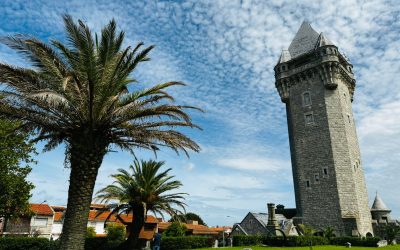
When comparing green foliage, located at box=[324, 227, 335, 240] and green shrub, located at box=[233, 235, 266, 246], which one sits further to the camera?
green foliage, located at box=[324, 227, 335, 240]

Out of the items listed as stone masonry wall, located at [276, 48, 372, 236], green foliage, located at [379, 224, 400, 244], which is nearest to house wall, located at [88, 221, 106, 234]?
stone masonry wall, located at [276, 48, 372, 236]

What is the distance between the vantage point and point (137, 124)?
13.4 meters

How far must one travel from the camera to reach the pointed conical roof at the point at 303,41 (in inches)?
1822

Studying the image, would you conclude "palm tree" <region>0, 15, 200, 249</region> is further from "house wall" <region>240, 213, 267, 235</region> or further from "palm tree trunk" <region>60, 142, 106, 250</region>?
"house wall" <region>240, 213, 267, 235</region>

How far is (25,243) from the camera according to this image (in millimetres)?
26125

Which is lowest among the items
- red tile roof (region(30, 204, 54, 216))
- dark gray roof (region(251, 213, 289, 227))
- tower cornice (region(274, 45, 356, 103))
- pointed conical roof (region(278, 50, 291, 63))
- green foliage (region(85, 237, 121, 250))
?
green foliage (region(85, 237, 121, 250))

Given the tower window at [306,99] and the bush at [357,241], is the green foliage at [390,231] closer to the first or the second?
the bush at [357,241]

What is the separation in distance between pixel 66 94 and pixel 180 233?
119 ft

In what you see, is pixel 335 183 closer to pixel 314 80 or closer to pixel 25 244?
pixel 314 80

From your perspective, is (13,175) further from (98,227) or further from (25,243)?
(98,227)

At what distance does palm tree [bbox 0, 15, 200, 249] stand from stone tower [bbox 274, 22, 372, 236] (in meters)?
31.7

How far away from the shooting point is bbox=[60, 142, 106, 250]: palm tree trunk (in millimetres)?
10906

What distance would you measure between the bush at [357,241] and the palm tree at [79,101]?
97.7 feet

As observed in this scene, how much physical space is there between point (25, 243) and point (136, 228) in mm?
9759
